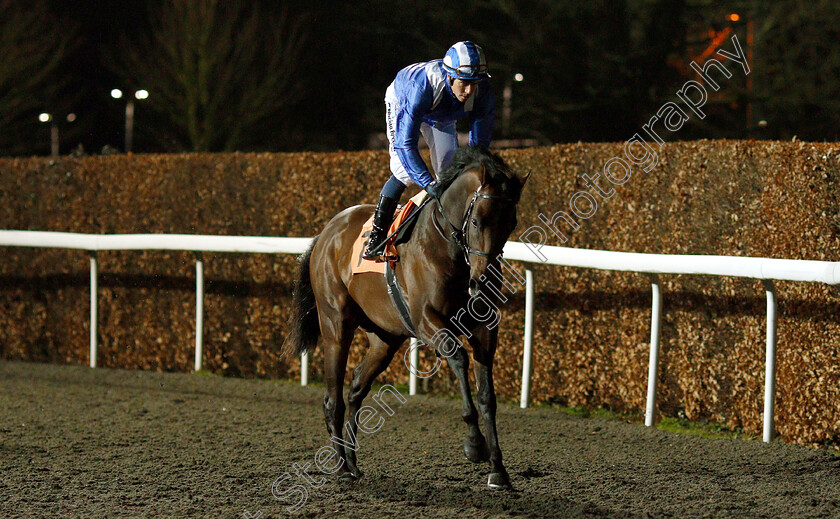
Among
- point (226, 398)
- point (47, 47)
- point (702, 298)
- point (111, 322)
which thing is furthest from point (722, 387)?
point (47, 47)

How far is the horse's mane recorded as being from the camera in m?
4.06

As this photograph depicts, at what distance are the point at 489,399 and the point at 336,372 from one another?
108cm

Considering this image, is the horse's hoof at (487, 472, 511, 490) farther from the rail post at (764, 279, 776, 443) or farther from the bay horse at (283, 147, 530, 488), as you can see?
the rail post at (764, 279, 776, 443)

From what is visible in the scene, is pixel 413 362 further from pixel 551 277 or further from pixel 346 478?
pixel 346 478

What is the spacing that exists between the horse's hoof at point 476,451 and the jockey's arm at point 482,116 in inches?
58.3

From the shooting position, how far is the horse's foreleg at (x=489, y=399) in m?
4.19

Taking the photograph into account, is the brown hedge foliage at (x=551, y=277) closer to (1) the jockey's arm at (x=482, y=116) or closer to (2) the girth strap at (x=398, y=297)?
(1) the jockey's arm at (x=482, y=116)

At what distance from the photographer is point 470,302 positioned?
4.29 meters

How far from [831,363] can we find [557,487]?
1.81 m

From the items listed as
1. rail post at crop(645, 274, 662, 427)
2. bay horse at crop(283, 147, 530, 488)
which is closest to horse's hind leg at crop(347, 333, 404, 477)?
bay horse at crop(283, 147, 530, 488)

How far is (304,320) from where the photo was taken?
559 cm

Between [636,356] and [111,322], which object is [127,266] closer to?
[111,322]

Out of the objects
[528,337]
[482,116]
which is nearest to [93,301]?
[528,337]

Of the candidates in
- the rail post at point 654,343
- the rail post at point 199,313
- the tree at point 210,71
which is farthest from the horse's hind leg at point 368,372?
the tree at point 210,71
